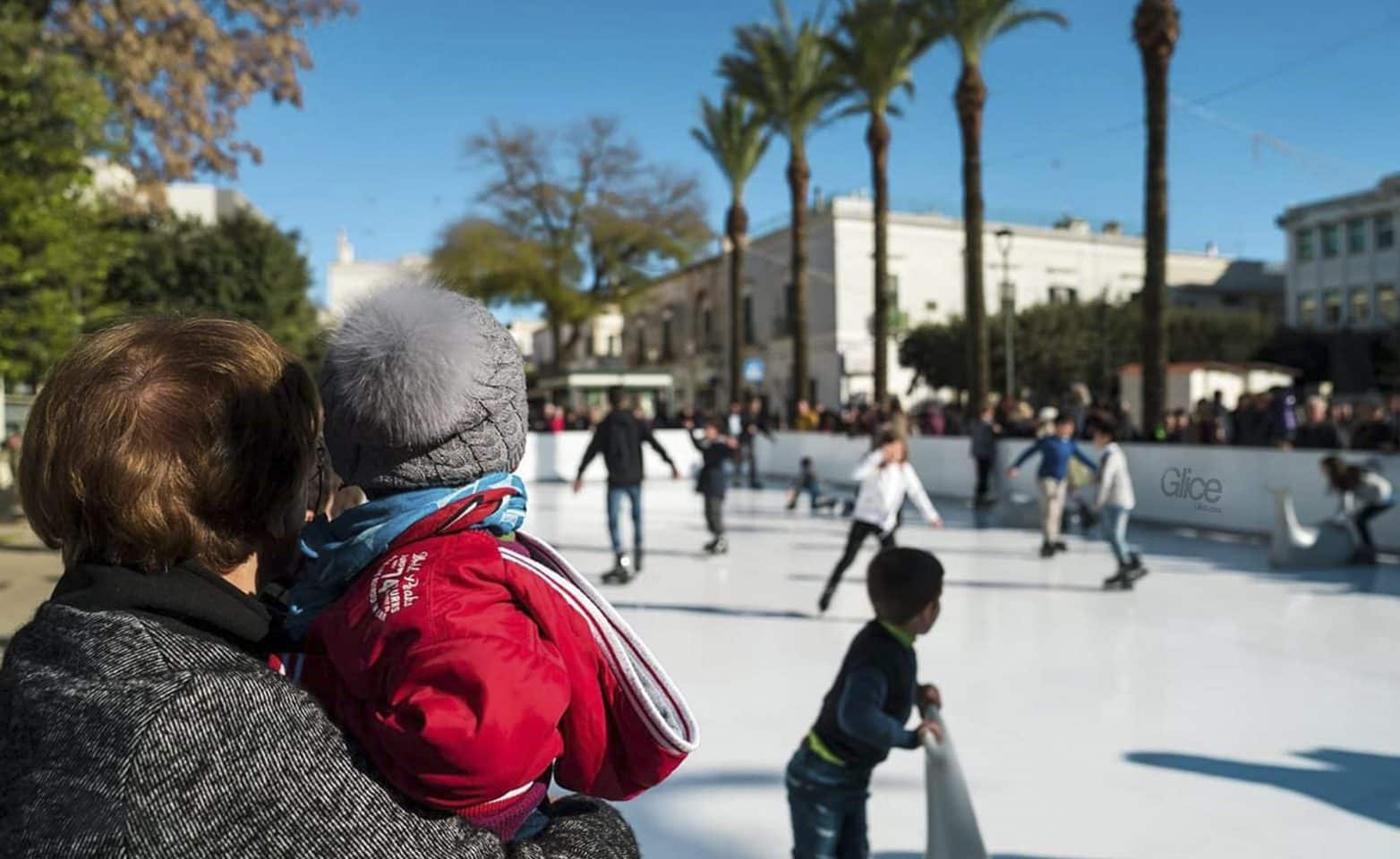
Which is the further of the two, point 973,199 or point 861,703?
point 973,199

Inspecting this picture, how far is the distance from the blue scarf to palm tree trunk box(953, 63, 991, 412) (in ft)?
63.6

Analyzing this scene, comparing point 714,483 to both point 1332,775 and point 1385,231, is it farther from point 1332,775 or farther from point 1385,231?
point 1385,231

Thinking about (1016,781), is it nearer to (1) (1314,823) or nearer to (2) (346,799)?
(1) (1314,823)

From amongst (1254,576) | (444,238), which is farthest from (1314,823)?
(444,238)

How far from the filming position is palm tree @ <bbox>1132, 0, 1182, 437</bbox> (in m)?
14.8

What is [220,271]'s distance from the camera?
25.5 metres

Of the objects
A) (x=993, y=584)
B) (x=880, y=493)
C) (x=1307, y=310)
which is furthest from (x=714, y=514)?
(x=1307, y=310)

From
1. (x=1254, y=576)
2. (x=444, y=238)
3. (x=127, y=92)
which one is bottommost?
(x=1254, y=576)

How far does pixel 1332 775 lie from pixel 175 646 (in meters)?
4.81

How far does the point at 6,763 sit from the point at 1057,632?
7.04 meters

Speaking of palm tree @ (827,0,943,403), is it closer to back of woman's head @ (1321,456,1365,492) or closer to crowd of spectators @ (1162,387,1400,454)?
crowd of spectators @ (1162,387,1400,454)

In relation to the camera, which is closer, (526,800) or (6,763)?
(6,763)

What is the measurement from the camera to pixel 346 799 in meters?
0.94

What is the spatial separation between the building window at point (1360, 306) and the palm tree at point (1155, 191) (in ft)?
128
